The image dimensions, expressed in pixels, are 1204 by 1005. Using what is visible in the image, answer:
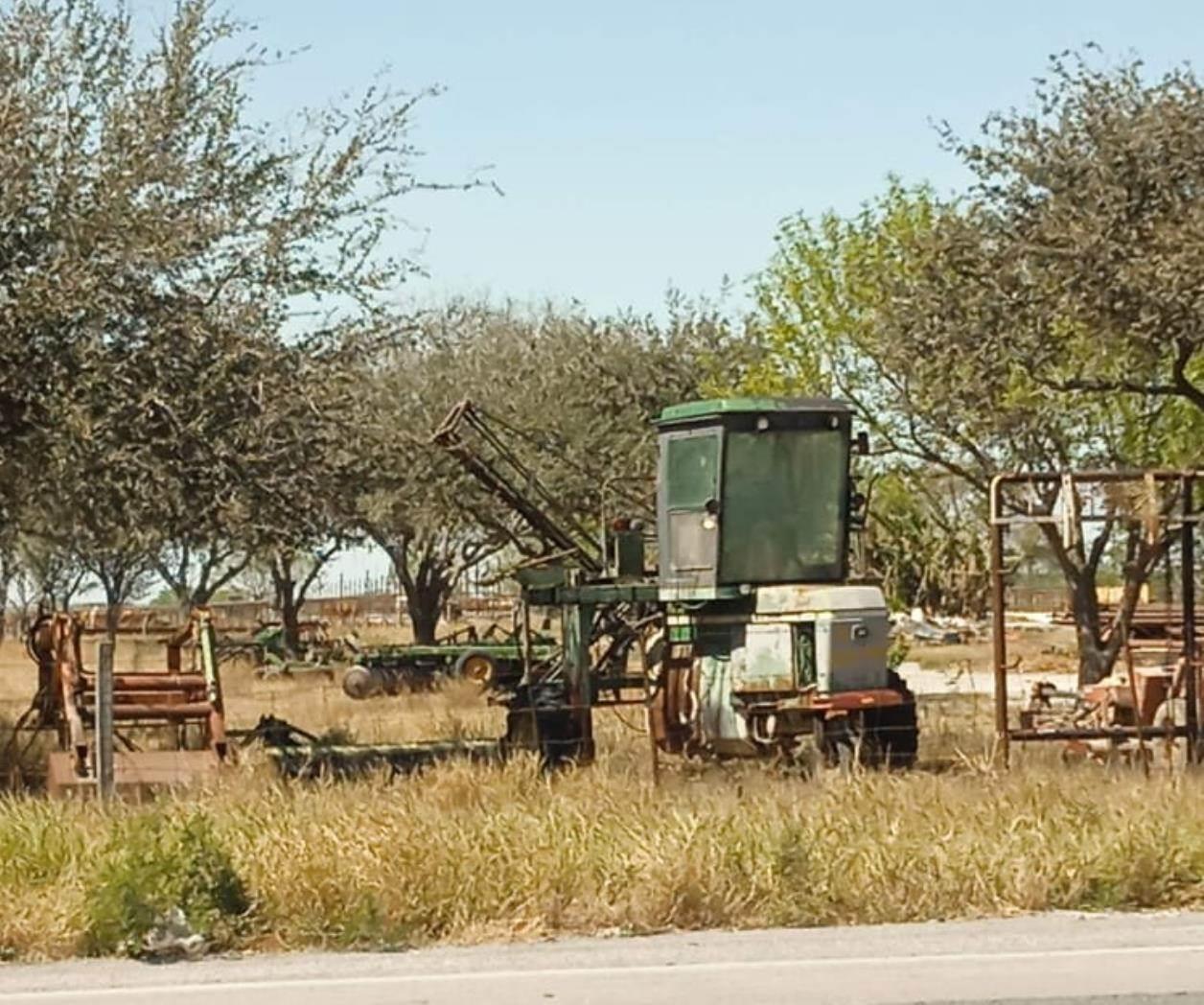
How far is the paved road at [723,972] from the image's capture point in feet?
29.7

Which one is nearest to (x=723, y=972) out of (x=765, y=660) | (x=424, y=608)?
(x=765, y=660)

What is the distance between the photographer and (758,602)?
17.9 m

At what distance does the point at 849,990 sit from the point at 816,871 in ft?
7.32

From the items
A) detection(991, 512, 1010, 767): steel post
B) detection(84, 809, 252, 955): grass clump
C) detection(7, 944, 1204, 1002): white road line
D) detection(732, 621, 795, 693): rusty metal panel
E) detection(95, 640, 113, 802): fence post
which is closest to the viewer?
detection(7, 944, 1204, 1002): white road line

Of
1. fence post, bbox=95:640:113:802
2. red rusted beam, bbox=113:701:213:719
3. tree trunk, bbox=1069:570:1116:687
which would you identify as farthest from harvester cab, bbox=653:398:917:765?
tree trunk, bbox=1069:570:1116:687

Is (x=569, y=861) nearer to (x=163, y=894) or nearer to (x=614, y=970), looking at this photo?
(x=614, y=970)

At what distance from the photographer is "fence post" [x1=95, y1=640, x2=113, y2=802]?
14.3 meters

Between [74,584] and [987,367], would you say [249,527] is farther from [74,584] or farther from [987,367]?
[74,584]

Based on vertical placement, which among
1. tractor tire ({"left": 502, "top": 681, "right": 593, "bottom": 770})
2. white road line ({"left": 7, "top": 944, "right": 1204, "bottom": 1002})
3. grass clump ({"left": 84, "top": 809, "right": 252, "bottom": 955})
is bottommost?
white road line ({"left": 7, "top": 944, "right": 1204, "bottom": 1002})

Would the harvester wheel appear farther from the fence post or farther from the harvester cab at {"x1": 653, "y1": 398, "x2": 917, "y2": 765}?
the fence post

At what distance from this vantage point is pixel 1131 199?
20984 mm

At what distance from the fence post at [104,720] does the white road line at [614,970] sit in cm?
492

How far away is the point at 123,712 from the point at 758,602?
214 inches

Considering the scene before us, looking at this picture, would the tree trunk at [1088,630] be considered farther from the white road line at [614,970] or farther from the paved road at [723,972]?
the white road line at [614,970]
